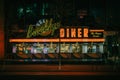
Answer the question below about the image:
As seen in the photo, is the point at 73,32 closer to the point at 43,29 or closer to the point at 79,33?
the point at 79,33

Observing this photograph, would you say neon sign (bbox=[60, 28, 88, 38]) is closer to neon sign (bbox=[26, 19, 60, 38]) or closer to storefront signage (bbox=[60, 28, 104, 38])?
storefront signage (bbox=[60, 28, 104, 38])

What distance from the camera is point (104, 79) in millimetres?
24734

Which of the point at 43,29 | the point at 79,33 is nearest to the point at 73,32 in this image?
the point at 79,33

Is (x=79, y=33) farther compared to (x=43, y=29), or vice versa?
(x=43, y=29)

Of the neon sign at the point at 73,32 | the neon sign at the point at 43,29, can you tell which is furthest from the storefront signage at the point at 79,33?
the neon sign at the point at 43,29

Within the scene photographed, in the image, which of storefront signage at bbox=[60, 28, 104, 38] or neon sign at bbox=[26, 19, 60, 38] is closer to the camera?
storefront signage at bbox=[60, 28, 104, 38]

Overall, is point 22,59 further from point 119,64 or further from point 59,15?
point 119,64


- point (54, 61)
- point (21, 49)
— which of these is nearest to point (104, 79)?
point (54, 61)

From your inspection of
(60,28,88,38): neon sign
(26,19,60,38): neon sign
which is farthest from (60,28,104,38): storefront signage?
(26,19,60,38): neon sign

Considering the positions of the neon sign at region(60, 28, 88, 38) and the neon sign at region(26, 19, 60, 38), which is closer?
the neon sign at region(60, 28, 88, 38)

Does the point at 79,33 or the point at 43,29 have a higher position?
the point at 43,29

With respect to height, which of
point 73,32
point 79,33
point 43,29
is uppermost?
point 43,29

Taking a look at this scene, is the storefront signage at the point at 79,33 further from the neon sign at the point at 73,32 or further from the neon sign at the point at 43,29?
the neon sign at the point at 43,29

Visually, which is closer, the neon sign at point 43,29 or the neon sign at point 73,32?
the neon sign at point 73,32
